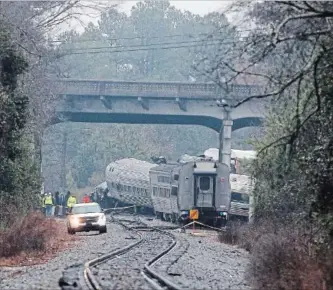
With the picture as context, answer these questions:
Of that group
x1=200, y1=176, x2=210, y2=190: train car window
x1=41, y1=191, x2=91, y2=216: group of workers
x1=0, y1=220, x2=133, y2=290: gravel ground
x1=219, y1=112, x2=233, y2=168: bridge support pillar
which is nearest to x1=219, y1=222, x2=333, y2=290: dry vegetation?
x1=0, y1=220, x2=133, y2=290: gravel ground

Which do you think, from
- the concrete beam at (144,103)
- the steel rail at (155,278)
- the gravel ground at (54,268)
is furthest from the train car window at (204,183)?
the steel rail at (155,278)

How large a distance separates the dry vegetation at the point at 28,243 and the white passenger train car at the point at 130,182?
30.8 m

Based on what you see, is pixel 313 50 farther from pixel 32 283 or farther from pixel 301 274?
pixel 32 283

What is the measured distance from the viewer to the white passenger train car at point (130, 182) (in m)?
66.0

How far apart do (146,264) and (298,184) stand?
16.8 feet

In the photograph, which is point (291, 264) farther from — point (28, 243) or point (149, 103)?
point (149, 103)

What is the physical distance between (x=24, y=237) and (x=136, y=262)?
6555 mm

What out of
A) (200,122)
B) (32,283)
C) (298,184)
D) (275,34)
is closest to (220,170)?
(200,122)

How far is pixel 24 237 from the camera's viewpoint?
98.8 ft

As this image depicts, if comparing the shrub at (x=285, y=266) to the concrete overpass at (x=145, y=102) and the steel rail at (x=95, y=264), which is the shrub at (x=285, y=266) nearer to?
the steel rail at (x=95, y=264)

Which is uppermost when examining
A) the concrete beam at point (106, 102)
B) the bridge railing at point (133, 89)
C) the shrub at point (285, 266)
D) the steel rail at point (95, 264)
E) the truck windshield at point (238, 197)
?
the bridge railing at point (133, 89)

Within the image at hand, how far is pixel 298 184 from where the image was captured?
26.0 meters

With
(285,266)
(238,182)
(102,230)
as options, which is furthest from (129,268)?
(238,182)

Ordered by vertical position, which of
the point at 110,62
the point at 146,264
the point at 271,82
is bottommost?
the point at 146,264
